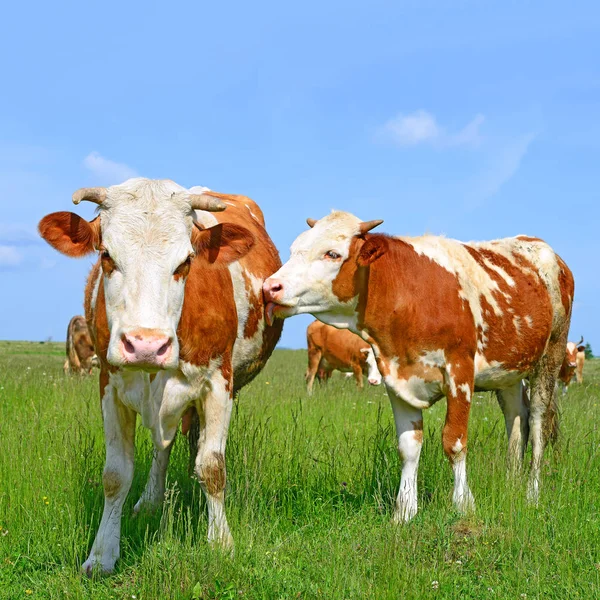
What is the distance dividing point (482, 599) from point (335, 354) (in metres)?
14.9

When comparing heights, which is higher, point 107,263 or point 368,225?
point 368,225

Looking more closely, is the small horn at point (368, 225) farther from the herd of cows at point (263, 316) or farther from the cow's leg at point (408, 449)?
the cow's leg at point (408, 449)

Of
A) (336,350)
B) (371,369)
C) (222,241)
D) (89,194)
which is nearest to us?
(89,194)

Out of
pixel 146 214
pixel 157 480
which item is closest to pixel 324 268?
pixel 146 214

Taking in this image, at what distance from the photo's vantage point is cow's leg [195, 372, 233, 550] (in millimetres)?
5289

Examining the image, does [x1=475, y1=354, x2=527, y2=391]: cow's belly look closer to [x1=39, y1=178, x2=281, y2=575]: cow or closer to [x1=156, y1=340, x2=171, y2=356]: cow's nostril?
[x1=39, y1=178, x2=281, y2=575]: cow

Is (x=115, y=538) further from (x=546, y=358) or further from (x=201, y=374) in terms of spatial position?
(x=546, y=358)

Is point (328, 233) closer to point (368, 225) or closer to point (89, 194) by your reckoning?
Result: point (368, 225)

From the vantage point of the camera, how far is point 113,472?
5359 millimetres

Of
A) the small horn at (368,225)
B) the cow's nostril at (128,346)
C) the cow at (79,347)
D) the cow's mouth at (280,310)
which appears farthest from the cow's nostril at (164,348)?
the cow at (79,347)

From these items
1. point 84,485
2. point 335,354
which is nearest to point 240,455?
point 84,485

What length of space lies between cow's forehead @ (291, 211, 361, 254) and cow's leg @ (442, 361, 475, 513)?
1.45m

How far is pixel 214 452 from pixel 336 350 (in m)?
14.5

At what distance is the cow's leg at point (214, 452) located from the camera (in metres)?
5.29
